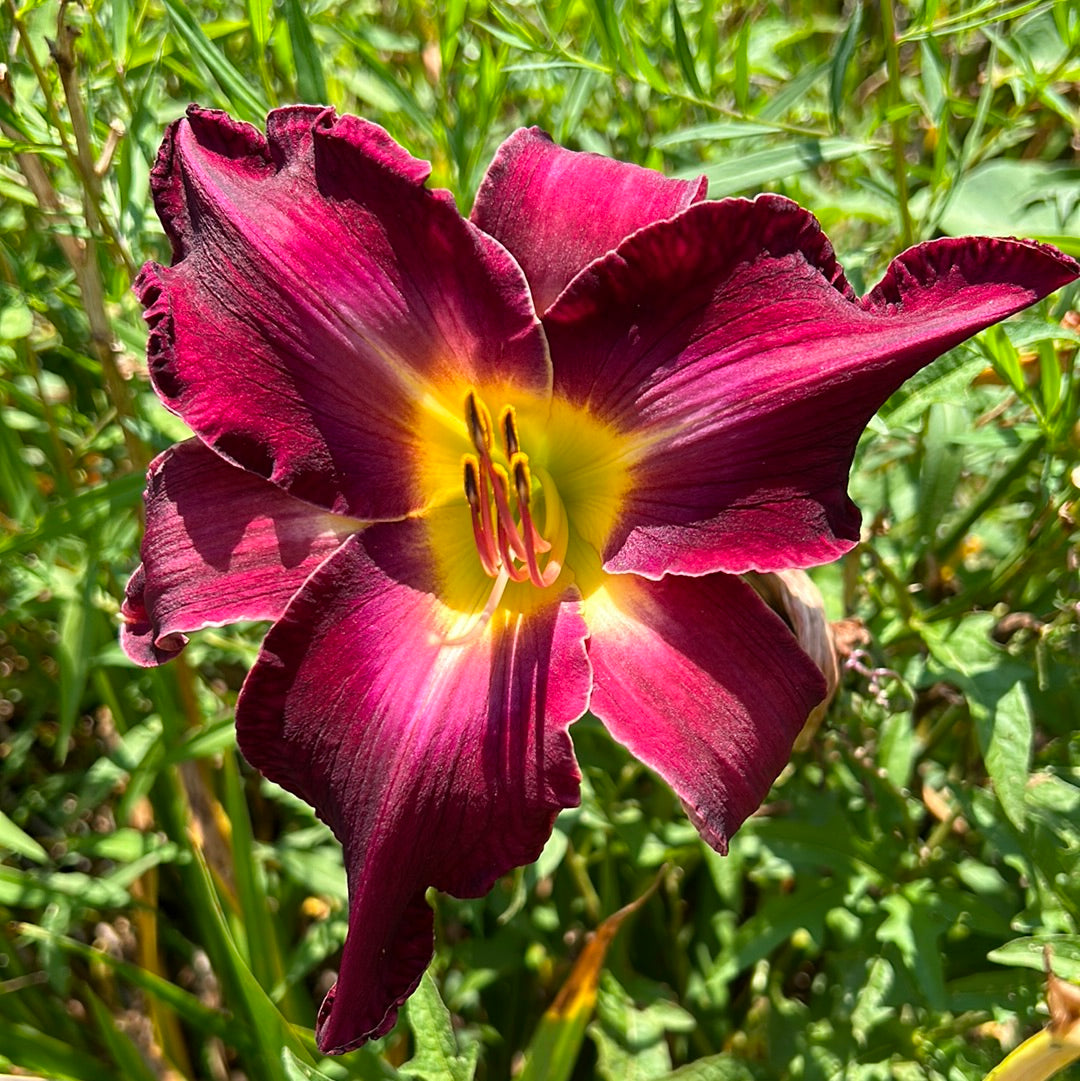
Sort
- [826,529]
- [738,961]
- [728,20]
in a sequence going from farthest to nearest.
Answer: [728,20]
[738,961]
[826,529]

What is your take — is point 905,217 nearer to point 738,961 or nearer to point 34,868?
point 738,961

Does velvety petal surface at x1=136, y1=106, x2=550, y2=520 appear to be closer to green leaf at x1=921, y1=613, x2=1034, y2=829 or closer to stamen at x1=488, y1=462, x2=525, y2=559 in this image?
stamen at x1=488, y1=462, x2=525, y2=559

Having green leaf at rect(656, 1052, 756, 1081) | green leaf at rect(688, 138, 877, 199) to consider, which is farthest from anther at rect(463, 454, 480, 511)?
green leaf at rect(656, 1052, 756, 1081)

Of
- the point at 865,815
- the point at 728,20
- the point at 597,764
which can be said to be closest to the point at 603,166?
the point at 597,764

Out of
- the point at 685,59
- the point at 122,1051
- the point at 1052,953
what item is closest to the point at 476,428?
the point at 685,59

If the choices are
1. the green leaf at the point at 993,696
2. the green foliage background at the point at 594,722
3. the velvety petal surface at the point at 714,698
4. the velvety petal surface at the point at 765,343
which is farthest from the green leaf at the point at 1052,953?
the velvety petal surface at the point at 765,343

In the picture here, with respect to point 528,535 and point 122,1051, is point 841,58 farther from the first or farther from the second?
A: point 122,1051
